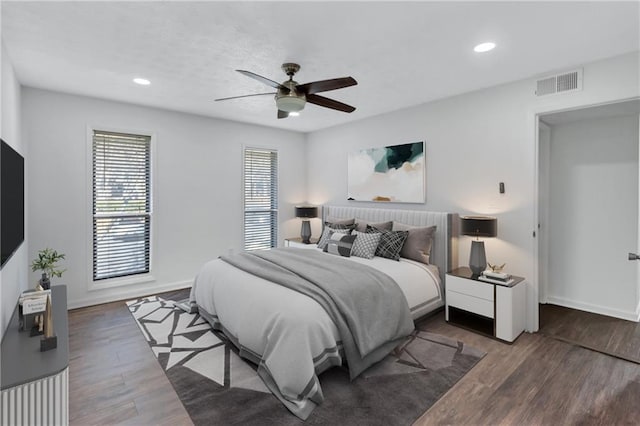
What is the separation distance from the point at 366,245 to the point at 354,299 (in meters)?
1.36

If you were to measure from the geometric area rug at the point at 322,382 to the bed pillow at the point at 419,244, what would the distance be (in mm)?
945

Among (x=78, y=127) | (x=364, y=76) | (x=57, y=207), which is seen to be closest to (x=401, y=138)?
(x=364, y=76)

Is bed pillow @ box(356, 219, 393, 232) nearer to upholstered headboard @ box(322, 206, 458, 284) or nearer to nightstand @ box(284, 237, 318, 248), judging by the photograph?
upholstered headboard @ box(322, 206, 458, 284)

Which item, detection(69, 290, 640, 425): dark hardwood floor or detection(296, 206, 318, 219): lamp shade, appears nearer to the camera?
detection(69, 290, 640, 425): dark hardwood floor

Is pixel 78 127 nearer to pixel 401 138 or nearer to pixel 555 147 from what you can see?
pixel 401 138

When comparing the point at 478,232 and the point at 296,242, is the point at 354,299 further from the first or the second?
the point at 296,242

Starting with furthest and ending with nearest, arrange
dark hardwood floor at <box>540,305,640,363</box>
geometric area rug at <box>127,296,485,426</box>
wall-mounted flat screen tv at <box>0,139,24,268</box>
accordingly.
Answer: dark hardwood floor at <box>540,305,640,363</box>, geometric area rug at <box>127,296,485,426</box>, wall-mounted flat screen tv at <box>0,139,24,268</box>

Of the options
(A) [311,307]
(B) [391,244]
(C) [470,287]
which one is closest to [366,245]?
(B) [391,244]

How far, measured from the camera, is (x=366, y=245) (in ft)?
12.9

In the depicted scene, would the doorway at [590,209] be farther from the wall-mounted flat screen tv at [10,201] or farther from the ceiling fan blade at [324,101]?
the wall-mounted flat screen tv at [10,201]

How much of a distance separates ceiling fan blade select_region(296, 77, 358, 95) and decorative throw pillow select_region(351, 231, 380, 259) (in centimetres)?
195

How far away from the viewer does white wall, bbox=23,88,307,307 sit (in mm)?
3727

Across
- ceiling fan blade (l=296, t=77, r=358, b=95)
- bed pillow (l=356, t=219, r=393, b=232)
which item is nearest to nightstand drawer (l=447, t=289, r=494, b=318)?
bed pillow (l=356, t=219, r=393, b=232)

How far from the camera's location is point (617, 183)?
3537 mm
